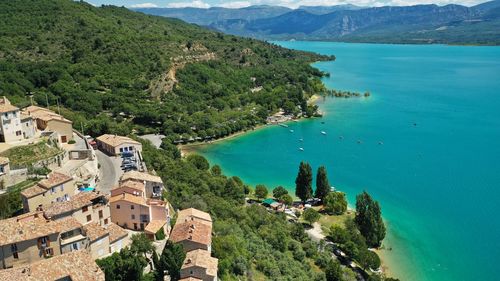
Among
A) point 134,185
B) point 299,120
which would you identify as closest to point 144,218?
point 134,185

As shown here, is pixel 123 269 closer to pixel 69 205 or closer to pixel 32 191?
pixel 69 205

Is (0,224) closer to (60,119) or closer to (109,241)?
(109,241)

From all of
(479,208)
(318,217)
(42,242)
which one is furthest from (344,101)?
(42,242)

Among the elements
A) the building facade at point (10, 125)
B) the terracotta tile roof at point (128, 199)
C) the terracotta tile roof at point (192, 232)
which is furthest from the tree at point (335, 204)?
the building facade at point (10, 125)

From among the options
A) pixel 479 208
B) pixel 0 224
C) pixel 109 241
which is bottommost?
pixel 479 208

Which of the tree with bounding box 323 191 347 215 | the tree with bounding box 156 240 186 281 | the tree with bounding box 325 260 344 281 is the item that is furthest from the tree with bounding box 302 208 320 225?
the tree with bounding box 156 240 186 281

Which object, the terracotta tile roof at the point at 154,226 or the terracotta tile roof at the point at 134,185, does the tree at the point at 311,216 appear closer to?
the terracotta tile roof at the point at 154,226

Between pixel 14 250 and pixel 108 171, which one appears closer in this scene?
pixel 14 250
